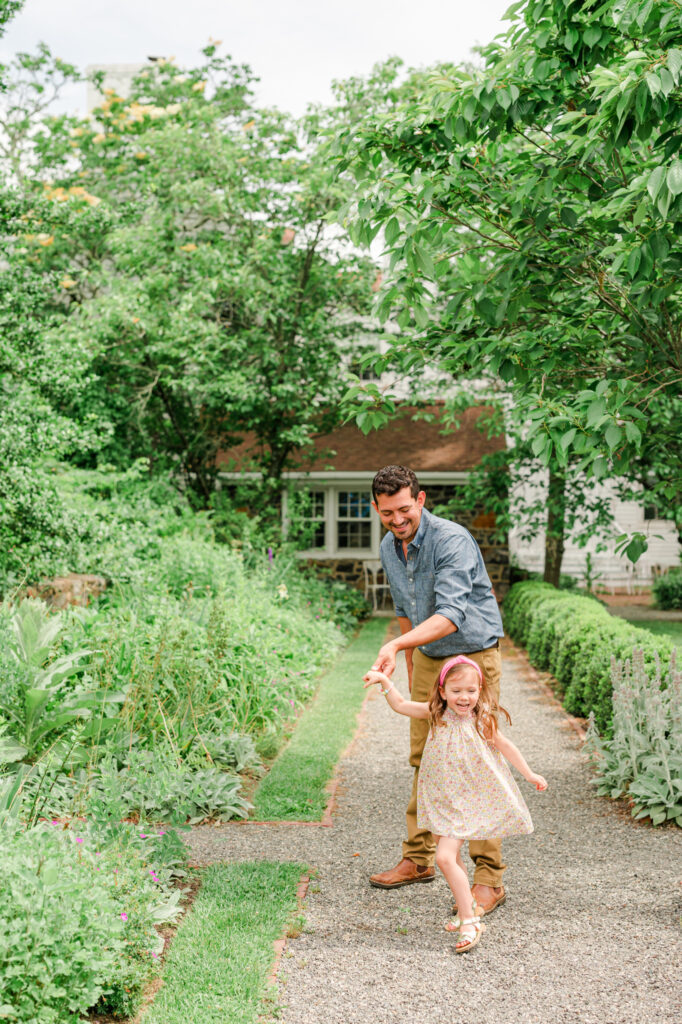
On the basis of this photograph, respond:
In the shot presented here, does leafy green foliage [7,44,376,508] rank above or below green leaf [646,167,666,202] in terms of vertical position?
above

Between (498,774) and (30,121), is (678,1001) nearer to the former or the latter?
(498,774)

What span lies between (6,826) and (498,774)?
196 centimetres

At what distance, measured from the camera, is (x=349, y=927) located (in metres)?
3.78

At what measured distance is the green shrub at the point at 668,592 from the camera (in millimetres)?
18594

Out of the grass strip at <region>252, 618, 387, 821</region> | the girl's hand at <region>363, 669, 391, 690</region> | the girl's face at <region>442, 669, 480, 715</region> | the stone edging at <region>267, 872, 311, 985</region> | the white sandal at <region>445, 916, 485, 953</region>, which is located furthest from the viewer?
the grass strip at <region>252, 618, 387, 821</region>

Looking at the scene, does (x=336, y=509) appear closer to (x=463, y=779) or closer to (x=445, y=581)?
(x=445, y=581)

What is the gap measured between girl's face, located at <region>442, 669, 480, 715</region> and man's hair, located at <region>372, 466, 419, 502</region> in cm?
83

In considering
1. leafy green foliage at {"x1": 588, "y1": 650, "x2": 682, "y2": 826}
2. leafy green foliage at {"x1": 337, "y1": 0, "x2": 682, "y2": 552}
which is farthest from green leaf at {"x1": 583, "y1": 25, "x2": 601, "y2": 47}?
leafy green foliage at {"x1": 588, "y1": 650, "x2": 682, "y2": 826}

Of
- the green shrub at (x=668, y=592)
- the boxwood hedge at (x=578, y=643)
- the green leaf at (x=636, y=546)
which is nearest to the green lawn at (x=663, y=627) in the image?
the boxwood hedge at (x=578, y=643)

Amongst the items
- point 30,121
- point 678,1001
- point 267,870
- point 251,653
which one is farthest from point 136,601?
point 30,121

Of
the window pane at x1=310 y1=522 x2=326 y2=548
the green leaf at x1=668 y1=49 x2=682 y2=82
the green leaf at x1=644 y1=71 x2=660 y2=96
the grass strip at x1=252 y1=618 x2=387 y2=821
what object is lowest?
the grass strip at x1=252 y1=618 x2=387 y2=821

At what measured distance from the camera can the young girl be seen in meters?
3.64

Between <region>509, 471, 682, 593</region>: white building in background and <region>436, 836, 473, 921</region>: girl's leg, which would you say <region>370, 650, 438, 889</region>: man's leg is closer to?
<region>436, 836, 473, 921</region>: girl's leg

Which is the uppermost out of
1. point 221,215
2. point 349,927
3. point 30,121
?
point 30,121
